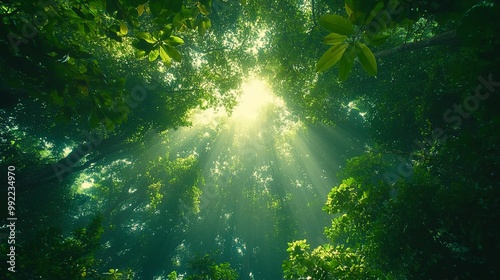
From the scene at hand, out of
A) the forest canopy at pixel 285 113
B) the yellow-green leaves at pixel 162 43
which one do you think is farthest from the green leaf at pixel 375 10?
the yellow-green leaves at pixel 162 43

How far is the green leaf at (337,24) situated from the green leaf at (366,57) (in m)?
0.09

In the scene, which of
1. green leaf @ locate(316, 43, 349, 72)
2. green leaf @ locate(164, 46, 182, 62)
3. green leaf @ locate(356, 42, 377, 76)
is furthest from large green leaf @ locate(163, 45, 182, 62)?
green leaf @ locate(356, 42, 377, 76)

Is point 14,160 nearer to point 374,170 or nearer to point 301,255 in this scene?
point 301,255

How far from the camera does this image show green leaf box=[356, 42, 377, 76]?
0.91 metres

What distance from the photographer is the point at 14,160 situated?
11.4m

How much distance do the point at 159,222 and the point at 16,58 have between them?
2377cm

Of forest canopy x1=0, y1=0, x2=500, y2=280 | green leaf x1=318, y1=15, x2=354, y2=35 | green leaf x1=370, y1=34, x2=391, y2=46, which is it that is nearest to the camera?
green leaf x1=318, y1=15, x2=354, y2=35

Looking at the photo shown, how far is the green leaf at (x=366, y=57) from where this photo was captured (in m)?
0.91

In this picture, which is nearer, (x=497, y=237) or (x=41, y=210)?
(x=497, y=237)

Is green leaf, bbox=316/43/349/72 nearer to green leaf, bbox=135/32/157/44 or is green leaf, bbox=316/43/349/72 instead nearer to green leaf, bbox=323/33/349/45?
green leaf, bbox=323/33/349/45

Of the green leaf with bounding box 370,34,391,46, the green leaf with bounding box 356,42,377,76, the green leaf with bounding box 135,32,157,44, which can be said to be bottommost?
the green leaf with bounding box 356,42,377,76

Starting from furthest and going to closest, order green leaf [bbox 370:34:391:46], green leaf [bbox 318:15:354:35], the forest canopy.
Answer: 1. the forest canopy
2. green leaf [bbox 370:34:391:46]
3. green leaf [bbox 318:15:354:35]

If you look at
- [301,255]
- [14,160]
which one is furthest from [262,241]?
[301,255]

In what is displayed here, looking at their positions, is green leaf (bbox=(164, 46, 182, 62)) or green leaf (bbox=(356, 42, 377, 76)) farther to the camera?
green leaf (bbox=(164, 46, 182, 62))
